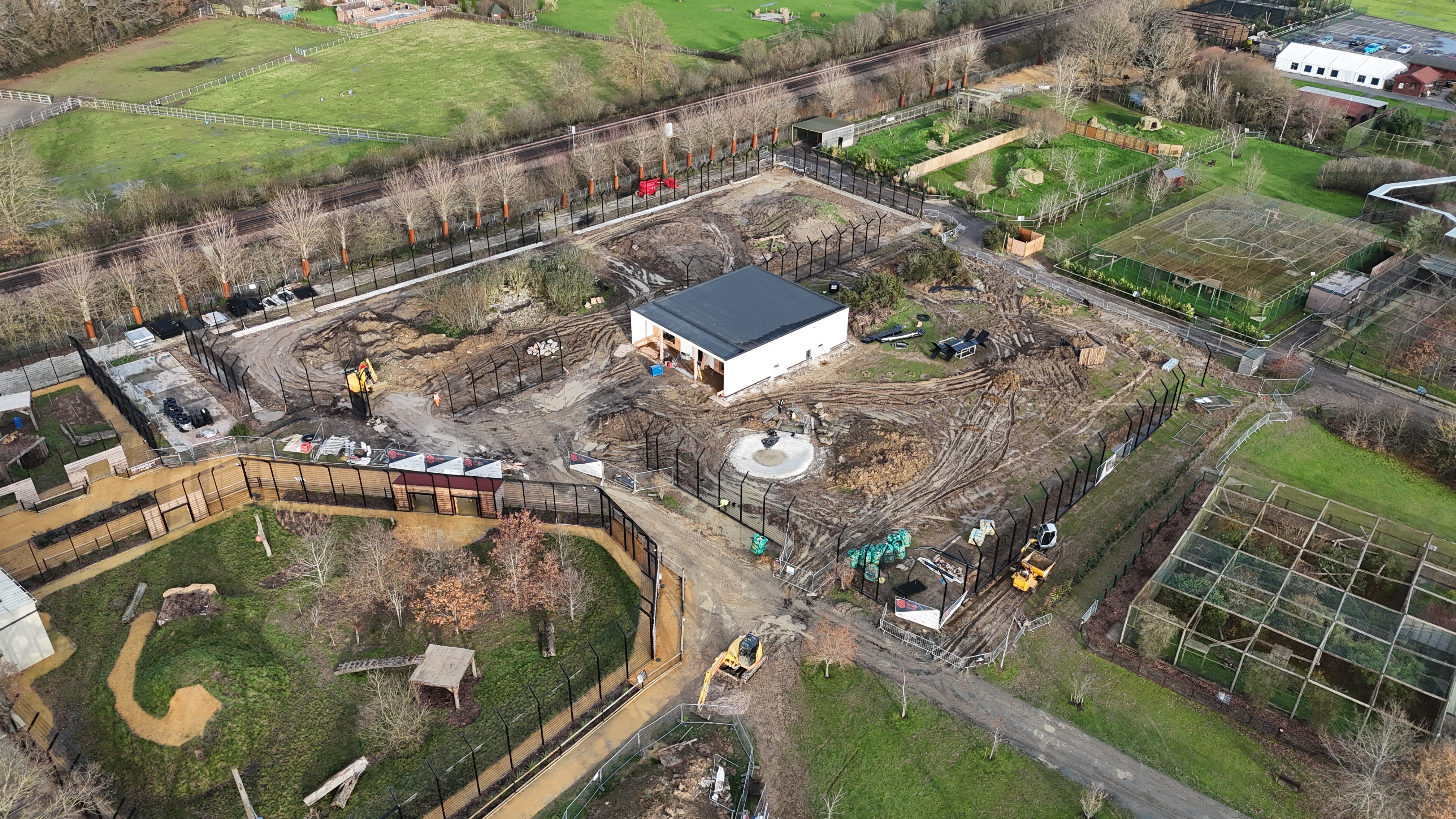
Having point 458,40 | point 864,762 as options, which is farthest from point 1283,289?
point 458,40

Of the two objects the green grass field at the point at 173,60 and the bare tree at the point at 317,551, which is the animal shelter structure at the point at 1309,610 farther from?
the green grass field at the point at 173,60

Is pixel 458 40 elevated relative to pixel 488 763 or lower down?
elevated

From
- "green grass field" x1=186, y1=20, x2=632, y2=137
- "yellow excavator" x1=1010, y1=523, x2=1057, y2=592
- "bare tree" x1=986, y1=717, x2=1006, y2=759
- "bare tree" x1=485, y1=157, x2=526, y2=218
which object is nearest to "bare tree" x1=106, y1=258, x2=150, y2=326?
"bare tree" x1=485, y1=157, x2=526, y2=218

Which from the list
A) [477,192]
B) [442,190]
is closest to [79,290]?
[442,190]

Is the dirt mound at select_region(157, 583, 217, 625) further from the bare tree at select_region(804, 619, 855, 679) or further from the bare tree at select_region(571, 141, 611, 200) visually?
the bare tree at select_region(571, 141, 611, 200)

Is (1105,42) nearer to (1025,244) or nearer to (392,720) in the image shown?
(1025,244)

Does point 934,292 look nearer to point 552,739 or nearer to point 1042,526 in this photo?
point 1042,526
